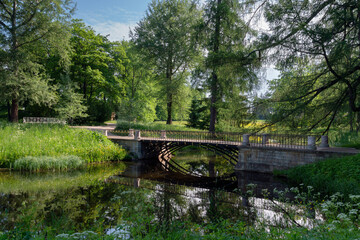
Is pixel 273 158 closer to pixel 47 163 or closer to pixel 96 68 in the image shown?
pixel 47 163

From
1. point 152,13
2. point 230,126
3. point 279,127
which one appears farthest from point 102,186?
point 152,13

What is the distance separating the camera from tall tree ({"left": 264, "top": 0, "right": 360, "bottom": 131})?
8.22 m

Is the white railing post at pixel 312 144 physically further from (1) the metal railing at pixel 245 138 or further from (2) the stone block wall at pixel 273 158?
(2) the stone block wall at pixel 273 158

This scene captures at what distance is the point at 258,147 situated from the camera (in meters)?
14.9

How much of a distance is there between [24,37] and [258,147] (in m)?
19.8

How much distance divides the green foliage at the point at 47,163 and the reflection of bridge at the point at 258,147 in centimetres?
509

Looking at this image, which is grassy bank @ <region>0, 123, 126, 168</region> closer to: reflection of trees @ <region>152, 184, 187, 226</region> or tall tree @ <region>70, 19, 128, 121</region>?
reflection of trees @ <region>152, 184, 187, 226</region>

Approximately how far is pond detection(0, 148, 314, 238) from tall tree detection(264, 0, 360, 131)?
4.18 m

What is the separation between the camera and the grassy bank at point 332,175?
9273 millimetres

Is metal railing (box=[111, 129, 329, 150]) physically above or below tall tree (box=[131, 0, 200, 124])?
below

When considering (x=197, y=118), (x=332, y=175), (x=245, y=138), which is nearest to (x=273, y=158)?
(x=245, y=138)

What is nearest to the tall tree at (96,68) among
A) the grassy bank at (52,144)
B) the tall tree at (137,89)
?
the tall tree at (137,89)

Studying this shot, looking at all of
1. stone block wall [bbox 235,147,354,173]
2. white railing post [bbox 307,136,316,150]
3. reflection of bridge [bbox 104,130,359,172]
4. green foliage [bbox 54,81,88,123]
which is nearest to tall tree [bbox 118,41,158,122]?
green foliage [bbox 54,81,88,123]

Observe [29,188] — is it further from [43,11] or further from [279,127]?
[43,11]
